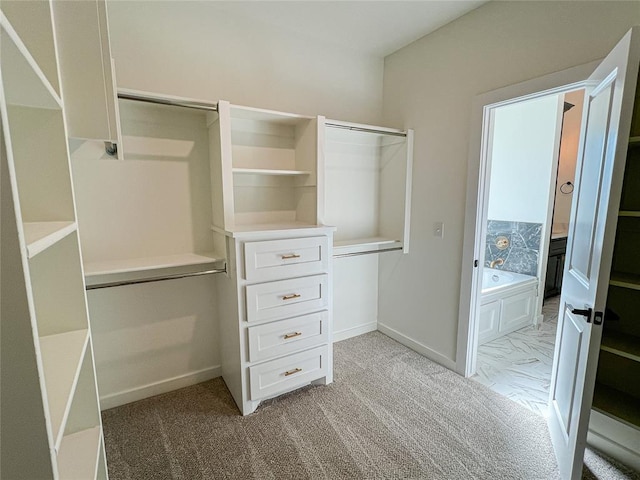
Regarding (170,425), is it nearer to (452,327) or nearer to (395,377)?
(395,377)

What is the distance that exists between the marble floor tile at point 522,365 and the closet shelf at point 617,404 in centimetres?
44

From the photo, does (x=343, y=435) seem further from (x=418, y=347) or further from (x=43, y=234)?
(x=43, y=234)

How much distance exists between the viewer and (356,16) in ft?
7.13

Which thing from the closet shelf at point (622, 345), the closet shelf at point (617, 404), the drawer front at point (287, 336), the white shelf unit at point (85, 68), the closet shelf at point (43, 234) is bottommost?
the closet shelf at point (617, 404)

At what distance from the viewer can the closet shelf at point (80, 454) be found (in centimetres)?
93

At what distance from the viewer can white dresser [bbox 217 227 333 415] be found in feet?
6.20

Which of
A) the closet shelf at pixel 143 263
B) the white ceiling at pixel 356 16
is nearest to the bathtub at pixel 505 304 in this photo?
the white ceiling at pixel 356 16

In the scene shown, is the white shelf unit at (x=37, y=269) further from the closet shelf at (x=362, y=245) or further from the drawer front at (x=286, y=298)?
the closet shelf at (x=362, y=245)

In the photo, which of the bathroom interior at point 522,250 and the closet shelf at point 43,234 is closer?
the closet shelf at point 43,234

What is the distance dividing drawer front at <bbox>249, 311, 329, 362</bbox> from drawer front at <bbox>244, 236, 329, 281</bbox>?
323mm

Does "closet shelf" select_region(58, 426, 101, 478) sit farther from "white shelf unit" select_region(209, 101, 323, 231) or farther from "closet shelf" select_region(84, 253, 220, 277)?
"white shelf unit" select_region(209, 101, 323, 231)

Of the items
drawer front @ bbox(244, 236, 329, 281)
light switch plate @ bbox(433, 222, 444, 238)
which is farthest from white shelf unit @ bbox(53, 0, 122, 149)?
light switch plate @ bbox(433, 222, 444, 238)

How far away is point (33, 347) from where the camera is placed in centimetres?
53

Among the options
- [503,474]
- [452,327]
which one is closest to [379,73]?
[452,327]
